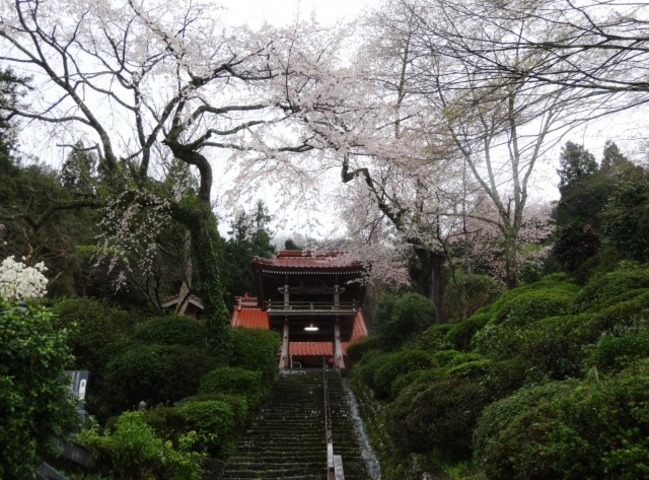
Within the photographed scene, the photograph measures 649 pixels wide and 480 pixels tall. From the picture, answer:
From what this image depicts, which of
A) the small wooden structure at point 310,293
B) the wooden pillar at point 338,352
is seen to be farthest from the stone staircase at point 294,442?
the small wooden structure at point 310,293

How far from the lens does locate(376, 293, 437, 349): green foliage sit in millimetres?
13281

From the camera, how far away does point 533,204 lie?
19609 millimetres

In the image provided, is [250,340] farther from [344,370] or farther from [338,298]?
[338,298]

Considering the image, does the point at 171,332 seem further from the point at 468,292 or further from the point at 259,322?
the point at 259,322

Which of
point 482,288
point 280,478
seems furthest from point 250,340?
point 482,288

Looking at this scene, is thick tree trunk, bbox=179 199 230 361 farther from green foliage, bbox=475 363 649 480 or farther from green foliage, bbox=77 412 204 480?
green foliage, bbox=475 363 649 480

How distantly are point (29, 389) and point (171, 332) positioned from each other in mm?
7449

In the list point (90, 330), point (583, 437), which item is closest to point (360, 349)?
point (90, 330)

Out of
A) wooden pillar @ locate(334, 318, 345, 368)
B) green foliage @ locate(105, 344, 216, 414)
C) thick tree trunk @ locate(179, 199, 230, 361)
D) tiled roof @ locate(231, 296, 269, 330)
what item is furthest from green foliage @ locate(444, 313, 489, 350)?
tiled roof @ locate(231, 296, 269, 330)

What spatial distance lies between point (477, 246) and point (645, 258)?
387 inches

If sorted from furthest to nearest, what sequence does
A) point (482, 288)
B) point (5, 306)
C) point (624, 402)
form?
point (482, 288)
point (5, 306)
point (624, 402)

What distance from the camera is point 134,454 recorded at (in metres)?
5.89

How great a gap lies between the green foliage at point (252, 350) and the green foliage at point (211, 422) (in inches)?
113

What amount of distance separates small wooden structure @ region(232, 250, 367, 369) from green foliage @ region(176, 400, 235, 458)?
12457 mm
